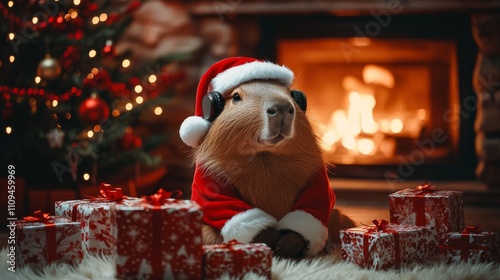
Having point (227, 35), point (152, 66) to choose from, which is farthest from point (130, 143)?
point (227, 35)

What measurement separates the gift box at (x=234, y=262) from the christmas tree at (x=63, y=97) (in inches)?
49.0

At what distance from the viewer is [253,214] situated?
1.37 metres

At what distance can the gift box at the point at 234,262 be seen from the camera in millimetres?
1174

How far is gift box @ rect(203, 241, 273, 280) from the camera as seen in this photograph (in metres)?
1.17

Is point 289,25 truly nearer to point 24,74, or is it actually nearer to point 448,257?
point 24,74

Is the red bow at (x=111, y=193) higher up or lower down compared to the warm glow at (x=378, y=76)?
lower down

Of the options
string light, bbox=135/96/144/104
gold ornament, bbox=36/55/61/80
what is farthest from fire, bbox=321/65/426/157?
gold ornament, bbox=36/55/61/80

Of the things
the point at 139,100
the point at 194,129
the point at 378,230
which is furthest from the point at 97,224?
the point at 139,100

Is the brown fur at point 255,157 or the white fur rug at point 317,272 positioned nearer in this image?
the white fur rug at point 317,272

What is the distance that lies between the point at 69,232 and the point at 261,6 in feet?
6.26

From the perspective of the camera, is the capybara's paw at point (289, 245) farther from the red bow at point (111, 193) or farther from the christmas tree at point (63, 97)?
the christmas tree at point (63, 97)

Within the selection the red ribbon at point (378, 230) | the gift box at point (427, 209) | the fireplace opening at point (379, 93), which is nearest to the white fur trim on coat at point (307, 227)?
the red ribbon at point (378, 230)

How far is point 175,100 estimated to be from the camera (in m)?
3.10

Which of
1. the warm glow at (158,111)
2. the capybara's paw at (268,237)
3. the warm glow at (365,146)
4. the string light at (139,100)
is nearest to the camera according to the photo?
the capybara's paw at (268,237)
